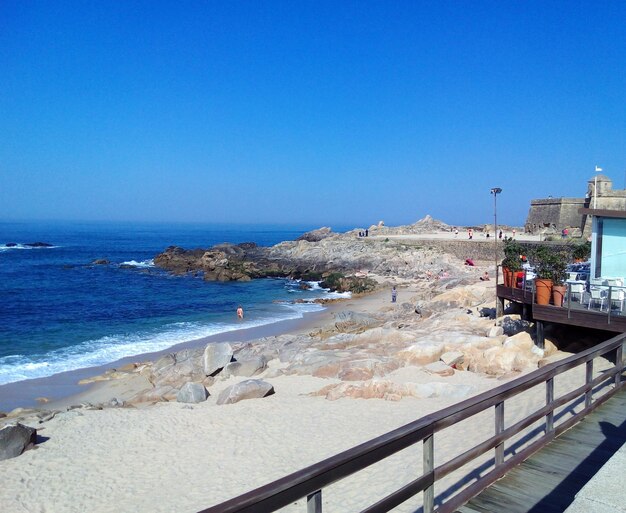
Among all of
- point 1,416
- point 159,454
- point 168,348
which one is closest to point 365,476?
point 159,454

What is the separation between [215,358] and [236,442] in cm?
658

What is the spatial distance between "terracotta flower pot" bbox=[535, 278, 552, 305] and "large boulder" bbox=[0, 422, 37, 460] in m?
12.1

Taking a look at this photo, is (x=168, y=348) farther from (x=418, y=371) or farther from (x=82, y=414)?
(x=418, y=371)

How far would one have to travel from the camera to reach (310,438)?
1032 cm

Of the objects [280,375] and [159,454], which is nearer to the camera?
[159,454]

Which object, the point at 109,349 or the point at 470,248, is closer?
the point at 109,349

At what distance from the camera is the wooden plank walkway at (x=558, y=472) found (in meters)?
4.12

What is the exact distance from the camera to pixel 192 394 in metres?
14.1

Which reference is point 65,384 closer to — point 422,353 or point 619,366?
point 422,353

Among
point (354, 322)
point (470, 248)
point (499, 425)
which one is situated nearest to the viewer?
point (499, 425)

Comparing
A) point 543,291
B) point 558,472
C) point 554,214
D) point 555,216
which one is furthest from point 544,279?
point 554,214

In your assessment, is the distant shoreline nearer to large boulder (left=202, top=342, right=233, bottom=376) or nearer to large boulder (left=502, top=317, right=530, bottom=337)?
large boulder (left=202, top=342, right=233, bottom=376)

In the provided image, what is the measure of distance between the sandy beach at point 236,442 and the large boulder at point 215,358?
1.23m

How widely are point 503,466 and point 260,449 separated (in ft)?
21.0
